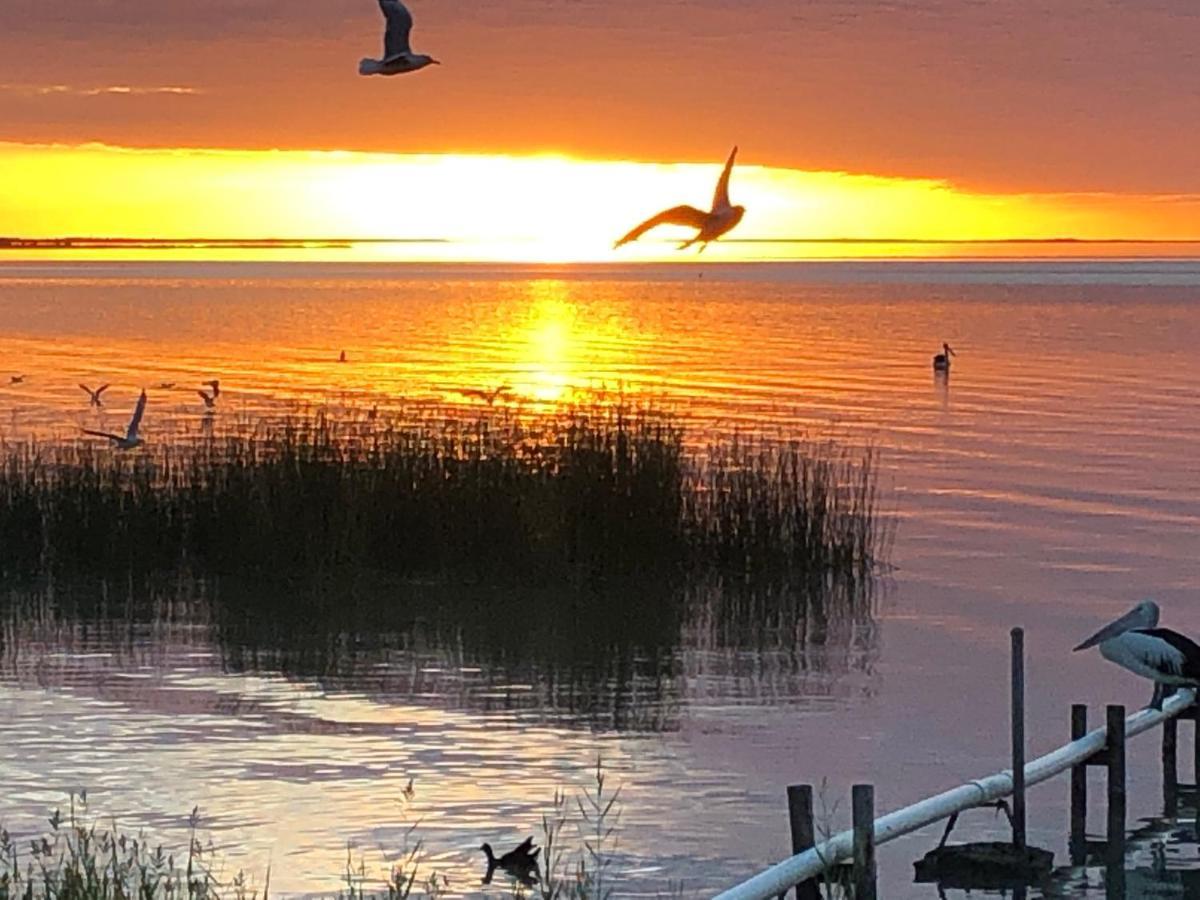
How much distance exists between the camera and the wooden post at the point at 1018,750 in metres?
10.2

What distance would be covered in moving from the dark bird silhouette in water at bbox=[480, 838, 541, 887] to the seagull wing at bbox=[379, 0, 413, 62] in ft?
12.2

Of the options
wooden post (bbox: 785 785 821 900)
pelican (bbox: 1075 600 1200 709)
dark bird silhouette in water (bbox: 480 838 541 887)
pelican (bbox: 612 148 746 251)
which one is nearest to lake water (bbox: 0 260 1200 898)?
dark bird silhouette in water (bbox: 480 838 541 887)

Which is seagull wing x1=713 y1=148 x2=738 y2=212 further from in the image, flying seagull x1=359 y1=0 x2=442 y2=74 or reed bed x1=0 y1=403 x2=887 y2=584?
reed bed x1=0 y1=403 x2=887 y2=584

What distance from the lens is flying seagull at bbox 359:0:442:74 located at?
29.0 feet

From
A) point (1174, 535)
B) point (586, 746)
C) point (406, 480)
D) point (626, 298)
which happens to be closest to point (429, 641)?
point (406, 480)

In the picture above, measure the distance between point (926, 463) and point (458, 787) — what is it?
61.7ft

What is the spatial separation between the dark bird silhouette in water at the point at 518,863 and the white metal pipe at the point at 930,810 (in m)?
1.23

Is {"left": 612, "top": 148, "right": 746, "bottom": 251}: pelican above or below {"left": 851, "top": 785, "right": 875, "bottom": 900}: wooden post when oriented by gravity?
above

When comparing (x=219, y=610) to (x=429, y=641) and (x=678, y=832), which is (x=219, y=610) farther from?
(x=678, y=832)

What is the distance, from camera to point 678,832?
11.4 m

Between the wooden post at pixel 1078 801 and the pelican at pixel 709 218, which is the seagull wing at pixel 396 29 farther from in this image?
the wooden post at pixel 1078 801

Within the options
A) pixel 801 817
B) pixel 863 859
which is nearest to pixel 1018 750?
pixel 863 859

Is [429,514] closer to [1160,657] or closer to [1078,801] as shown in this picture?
[1160,657]

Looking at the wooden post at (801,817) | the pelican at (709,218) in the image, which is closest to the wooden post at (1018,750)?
the wooden post at (801,817)
